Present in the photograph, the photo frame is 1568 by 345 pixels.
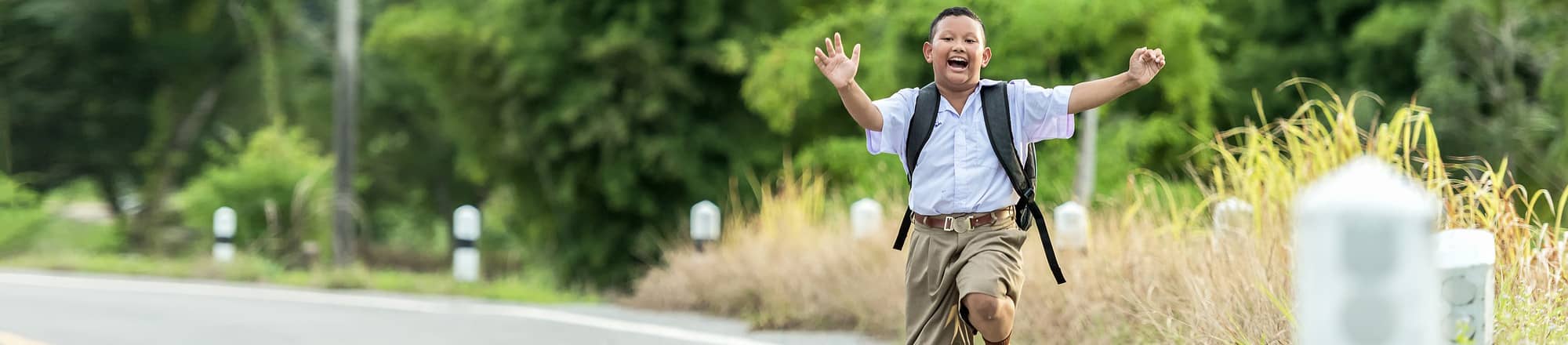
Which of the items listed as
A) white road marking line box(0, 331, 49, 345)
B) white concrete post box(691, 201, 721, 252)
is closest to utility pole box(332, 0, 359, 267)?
white concrete post box(691, 201, 721, 252)

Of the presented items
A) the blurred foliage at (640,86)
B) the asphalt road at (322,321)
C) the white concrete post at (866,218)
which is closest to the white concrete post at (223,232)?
the asphalt road at (322,321)

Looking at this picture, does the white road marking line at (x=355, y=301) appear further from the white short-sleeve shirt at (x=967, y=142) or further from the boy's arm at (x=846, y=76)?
the boy's arm at (x=846, y=76)

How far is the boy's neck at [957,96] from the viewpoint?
203 inches

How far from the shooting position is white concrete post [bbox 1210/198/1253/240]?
695 centimetres

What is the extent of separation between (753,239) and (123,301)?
174 inches

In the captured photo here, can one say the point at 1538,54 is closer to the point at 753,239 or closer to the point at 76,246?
the point at 753,239

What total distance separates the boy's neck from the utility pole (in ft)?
49.3

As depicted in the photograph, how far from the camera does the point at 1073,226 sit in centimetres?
827

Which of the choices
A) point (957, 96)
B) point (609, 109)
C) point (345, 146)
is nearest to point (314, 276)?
point (345, 146)

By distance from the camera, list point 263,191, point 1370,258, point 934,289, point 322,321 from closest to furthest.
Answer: point 1370,258 → point 934,289 → point 322,321 → point 263,191

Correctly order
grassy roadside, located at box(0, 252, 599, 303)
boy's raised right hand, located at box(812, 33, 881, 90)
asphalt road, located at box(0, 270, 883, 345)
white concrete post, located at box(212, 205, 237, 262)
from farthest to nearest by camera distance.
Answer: white concrete post, located at box(212, 205, 237, 262), grassy roadside, located at box(0, 252, 599, 303), asphalt road, located at box(0, 270, 883, 345), boy's raised right hand, located at box(812, 33, 881, 90)

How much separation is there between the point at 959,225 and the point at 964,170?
160 mm

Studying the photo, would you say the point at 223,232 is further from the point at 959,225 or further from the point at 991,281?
the point at 991,281

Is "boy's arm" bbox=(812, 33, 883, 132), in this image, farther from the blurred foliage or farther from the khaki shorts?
the blurred foliage
